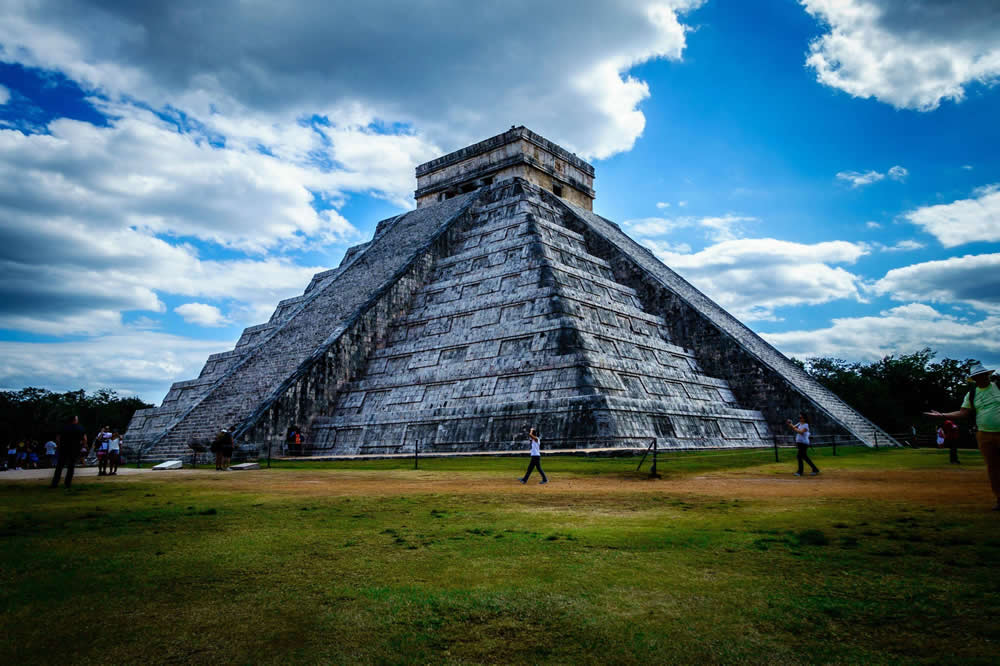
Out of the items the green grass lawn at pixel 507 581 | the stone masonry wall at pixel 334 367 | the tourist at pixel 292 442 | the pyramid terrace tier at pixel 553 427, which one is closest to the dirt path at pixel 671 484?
the green grass lawn at pixel 507 581

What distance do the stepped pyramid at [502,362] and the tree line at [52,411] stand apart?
24918 mm

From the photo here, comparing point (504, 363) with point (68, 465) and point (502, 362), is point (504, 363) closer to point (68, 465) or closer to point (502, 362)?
point (502, 362)

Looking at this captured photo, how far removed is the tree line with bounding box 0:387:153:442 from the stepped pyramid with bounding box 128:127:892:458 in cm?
2492

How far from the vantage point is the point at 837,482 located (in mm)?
9062

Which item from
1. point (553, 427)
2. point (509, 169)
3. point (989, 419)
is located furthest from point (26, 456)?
point (989, 419)

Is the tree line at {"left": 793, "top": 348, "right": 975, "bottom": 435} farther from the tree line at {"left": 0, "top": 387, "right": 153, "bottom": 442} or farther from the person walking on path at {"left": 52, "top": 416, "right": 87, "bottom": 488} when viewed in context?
Answer: the tree line at {"left": 0, "top": 387, "right": 153, "bottom": 442}

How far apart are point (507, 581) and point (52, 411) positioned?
50.4 meters

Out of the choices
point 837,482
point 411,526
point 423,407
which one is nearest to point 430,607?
point 411,526

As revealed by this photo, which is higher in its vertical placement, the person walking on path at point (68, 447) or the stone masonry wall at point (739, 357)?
the stone masonry wall at point (739, 357)

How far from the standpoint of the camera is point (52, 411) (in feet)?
145

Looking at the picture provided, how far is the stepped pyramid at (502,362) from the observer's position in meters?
15.6

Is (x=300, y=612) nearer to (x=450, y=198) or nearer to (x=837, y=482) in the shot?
Answer: (x=837, y=482)

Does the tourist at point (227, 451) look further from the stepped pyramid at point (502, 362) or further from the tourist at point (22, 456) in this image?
the tourist at point (22, 456)

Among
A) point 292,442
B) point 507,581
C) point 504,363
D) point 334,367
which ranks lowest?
point 507,581
